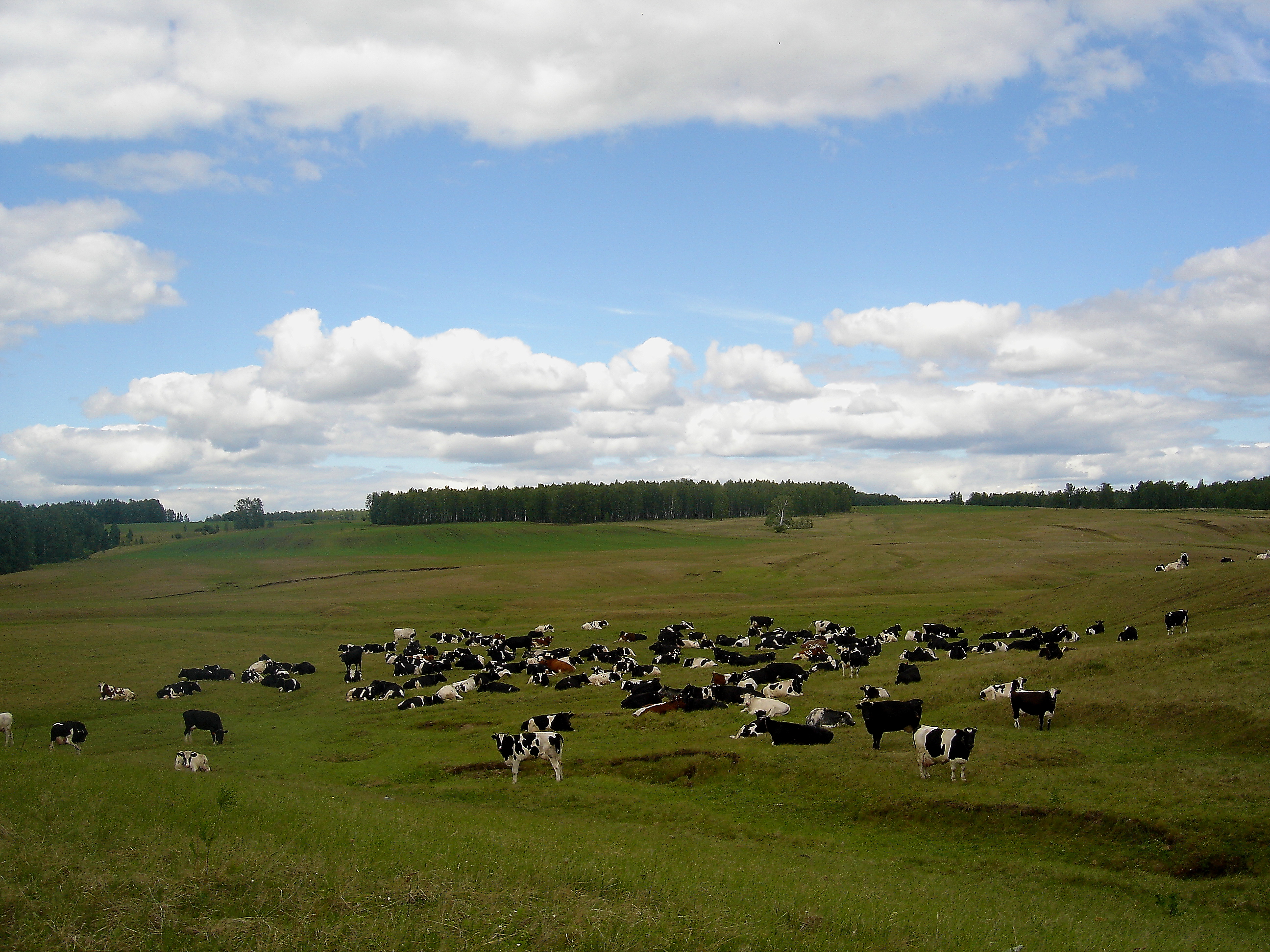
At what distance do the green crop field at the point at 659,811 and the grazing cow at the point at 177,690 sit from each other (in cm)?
70

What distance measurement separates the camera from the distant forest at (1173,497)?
154625 mm

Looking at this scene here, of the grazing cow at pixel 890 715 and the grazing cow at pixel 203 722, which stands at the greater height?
the grazing cow at pixel 890 715

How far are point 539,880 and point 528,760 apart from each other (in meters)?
14.0

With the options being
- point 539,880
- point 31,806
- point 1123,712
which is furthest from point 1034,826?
point 31,806

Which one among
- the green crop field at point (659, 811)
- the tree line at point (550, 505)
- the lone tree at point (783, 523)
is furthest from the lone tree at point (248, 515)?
the green crop field at point (659, 811)

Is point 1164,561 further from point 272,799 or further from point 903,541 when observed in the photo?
point 272,799

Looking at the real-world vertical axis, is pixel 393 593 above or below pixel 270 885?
below

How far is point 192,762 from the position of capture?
21.5 m

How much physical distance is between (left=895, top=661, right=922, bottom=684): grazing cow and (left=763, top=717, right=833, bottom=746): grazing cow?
8.28m

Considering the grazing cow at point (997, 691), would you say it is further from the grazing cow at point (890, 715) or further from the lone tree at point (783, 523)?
the lone tree at point (783, 523)

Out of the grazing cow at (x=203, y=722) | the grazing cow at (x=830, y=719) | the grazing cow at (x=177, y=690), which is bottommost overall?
the grazing cow at (x=177, y=690)

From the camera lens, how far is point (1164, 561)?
66438mm

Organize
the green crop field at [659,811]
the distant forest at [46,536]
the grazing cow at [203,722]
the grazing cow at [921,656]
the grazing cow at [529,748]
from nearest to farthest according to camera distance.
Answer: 1. the green crop field at [659,811]
2. the grazing cow at [529,748]
3. the grazing cow at [203,722]
4. the grazing cow at [921,656]
5. the distant forest at [46,536]

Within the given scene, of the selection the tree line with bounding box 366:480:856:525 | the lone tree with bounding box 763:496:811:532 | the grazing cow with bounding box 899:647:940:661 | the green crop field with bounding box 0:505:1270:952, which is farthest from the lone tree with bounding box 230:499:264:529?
the grazing cow with bounding box 899:647:940:661
